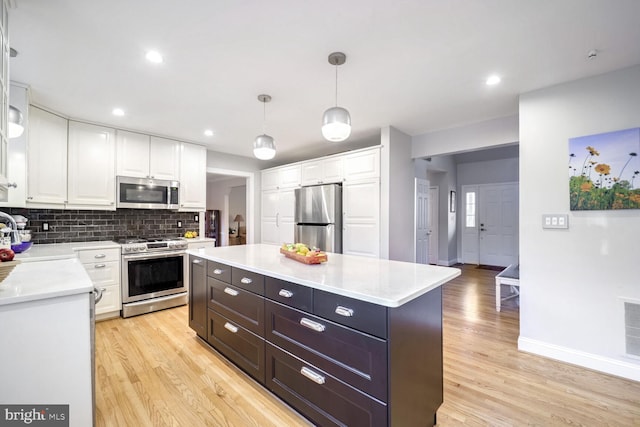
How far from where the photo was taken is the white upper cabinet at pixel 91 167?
3291 mm

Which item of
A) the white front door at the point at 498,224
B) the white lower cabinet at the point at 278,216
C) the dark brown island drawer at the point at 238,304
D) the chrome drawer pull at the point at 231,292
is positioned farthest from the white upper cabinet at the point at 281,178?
the white front door at the point at 498,224

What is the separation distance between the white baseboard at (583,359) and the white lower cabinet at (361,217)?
1.76 meters

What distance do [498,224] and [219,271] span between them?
22.2 feet

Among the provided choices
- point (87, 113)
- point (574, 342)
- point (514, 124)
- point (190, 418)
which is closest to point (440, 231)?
point (514, 124)

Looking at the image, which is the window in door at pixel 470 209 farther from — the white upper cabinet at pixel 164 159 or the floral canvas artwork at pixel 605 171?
the white upper cabinet at pixel 164 159

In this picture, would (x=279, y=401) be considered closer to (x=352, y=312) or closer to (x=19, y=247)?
(x=352, y=312)

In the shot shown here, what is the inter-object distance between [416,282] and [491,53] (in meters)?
1.78

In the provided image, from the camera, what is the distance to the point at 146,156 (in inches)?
151

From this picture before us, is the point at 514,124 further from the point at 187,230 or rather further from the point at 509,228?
the point at 187,230

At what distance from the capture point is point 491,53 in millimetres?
1996

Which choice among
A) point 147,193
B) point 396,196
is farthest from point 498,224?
point 147,193

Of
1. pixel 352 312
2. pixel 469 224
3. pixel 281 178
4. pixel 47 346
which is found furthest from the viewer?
pixel 469 224

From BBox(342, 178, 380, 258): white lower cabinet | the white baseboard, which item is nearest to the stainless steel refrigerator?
BBox(342, 178, 380, 258): white lower cabinet

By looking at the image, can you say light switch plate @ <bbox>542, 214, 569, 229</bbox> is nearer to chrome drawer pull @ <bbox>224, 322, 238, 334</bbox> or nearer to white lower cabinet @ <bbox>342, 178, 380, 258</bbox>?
white lower cabinet @ <bbox>342, 178, 380, 258</bbox>
